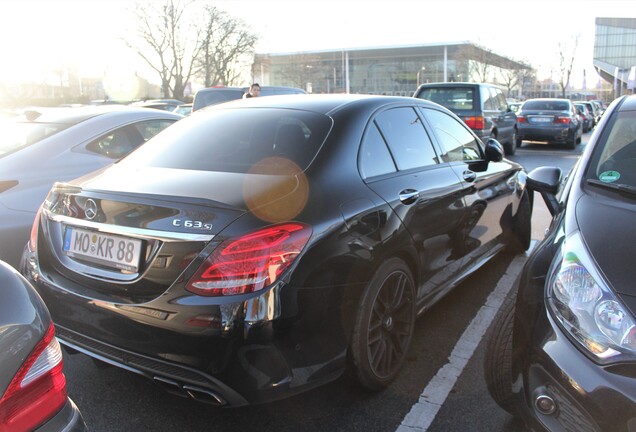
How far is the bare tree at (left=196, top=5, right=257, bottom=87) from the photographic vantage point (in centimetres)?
4338

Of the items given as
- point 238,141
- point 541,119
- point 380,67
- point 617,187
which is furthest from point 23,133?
point 380,67

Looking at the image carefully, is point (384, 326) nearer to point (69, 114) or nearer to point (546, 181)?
point (546, 181)

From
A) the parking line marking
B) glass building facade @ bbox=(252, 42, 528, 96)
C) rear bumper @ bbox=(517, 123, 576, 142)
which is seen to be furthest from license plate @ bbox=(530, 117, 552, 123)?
glass building facade @ bbox=(252, 42, 528, 96)

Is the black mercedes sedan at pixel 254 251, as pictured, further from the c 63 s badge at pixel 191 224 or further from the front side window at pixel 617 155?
the front side window at pixel 617 155

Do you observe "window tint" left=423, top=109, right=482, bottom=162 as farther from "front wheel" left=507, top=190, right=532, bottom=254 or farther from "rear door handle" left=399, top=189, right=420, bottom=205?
"front wheel" left=507, top=190, right=532, bottom=254

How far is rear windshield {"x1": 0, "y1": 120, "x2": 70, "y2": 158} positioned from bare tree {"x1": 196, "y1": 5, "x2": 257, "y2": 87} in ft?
136

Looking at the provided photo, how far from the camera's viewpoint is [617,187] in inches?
101

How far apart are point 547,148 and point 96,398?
17303 millimetres

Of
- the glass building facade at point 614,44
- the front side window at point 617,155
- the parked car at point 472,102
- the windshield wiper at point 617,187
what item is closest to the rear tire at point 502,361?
the windshield wiper at point 617,187

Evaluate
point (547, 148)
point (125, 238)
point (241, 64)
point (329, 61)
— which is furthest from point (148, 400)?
point (329, 61)

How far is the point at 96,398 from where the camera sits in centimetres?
281

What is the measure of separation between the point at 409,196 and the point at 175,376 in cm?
162

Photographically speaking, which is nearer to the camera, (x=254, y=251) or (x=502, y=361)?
(x=254, y=251)

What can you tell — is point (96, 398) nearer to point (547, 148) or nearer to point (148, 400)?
point (148, 400)
